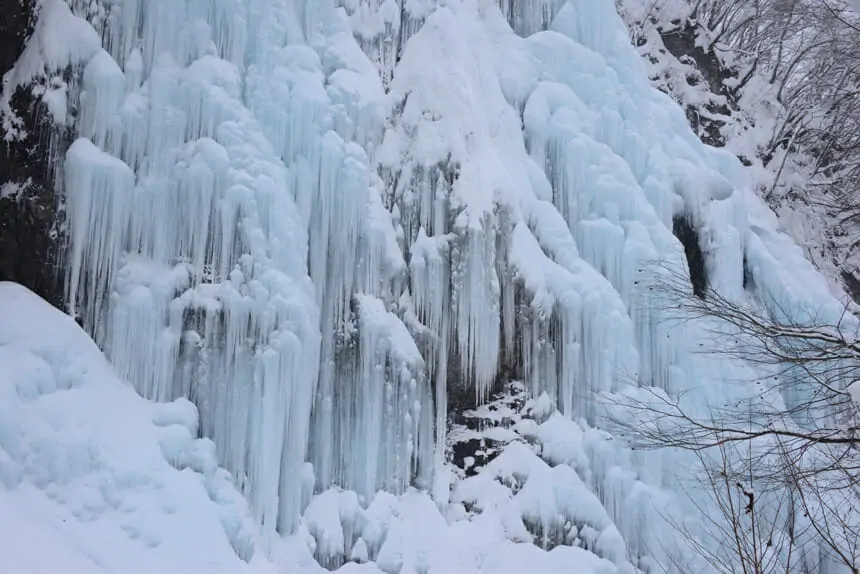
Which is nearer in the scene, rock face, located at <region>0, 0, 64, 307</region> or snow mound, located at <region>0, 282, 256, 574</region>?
snow mound, located at <region>0, 282, 256, 574</region>

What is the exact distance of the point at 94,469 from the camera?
4766mm

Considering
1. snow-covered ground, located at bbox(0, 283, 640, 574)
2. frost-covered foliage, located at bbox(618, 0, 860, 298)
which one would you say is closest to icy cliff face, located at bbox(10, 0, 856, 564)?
snow-covered ground, located at bbox(0, 283, 640, 574)

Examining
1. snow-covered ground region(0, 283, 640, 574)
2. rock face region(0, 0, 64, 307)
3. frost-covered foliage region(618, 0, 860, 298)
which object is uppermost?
frost-covered foliage region(618, 0, 860, 298)

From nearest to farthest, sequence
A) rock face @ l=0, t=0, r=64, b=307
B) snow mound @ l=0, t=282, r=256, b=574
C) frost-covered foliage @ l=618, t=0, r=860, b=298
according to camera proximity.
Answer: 1. snow mound @ l=0, t=282, r=256, b=574
2. rock face @ l=0, t=0, r=64, b=307
3. frost-covered foliage @ l=618, t=0, r=860, b=298

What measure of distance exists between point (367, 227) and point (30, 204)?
2.58 meters

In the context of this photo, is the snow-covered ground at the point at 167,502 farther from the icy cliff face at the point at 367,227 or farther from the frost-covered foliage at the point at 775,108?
the frost-covered foliage at the point at 775,108

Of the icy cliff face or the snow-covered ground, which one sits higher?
the icy cliff face

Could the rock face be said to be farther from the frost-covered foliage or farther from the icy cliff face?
the frost-covered foliage

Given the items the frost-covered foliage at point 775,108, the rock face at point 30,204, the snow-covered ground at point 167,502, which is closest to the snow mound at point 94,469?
the snow-covered ground at point 167,502

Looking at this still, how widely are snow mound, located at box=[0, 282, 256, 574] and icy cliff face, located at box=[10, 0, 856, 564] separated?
0.23 metres

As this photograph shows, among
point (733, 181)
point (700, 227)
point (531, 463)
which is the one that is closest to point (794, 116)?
point (733, 181)

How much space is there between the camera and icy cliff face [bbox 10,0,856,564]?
18.2 ft

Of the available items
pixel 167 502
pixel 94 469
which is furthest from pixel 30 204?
pixel 167 502

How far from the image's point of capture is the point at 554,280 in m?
6.55
